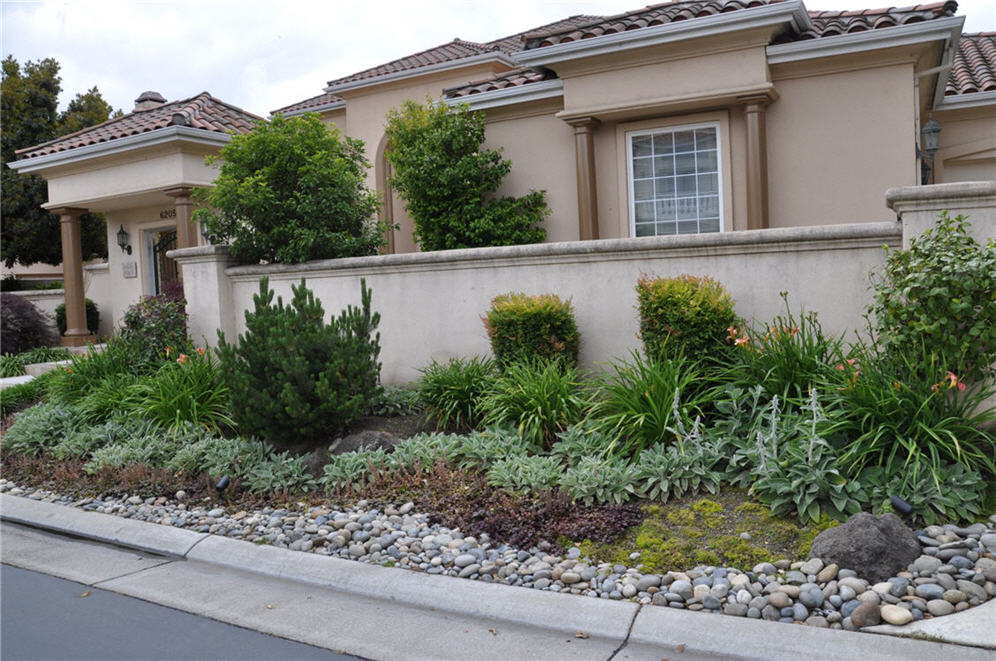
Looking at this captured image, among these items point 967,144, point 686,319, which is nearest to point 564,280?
point 686,319

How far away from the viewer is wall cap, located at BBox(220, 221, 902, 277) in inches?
266

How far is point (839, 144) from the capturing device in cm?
1030

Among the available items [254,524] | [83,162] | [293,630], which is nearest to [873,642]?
[293,630]

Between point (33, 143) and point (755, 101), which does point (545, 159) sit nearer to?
point (755, 101)

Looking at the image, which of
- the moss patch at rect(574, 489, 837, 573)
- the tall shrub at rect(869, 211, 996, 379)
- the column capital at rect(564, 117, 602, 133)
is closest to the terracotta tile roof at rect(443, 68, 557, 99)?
the column capital at rect(564, 117, 602, 133)

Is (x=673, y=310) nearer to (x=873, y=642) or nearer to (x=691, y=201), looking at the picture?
(x=873, y=642)

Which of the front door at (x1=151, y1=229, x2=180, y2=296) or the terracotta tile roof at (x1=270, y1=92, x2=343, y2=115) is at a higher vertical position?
the terracotta tile roof at (x1=270, y1=92, x2=343, y2=115)

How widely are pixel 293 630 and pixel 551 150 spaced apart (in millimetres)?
9028

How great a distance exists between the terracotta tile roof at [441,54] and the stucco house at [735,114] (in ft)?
9.22

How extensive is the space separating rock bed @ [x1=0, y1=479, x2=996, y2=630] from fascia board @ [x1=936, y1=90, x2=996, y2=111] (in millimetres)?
9543

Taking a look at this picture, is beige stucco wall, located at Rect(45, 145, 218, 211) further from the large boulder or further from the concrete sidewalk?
the large boulder

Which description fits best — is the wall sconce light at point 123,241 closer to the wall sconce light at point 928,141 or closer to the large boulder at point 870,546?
the wall sconce light at point 928,141

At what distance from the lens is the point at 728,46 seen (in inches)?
408

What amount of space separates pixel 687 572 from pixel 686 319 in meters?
2.74
